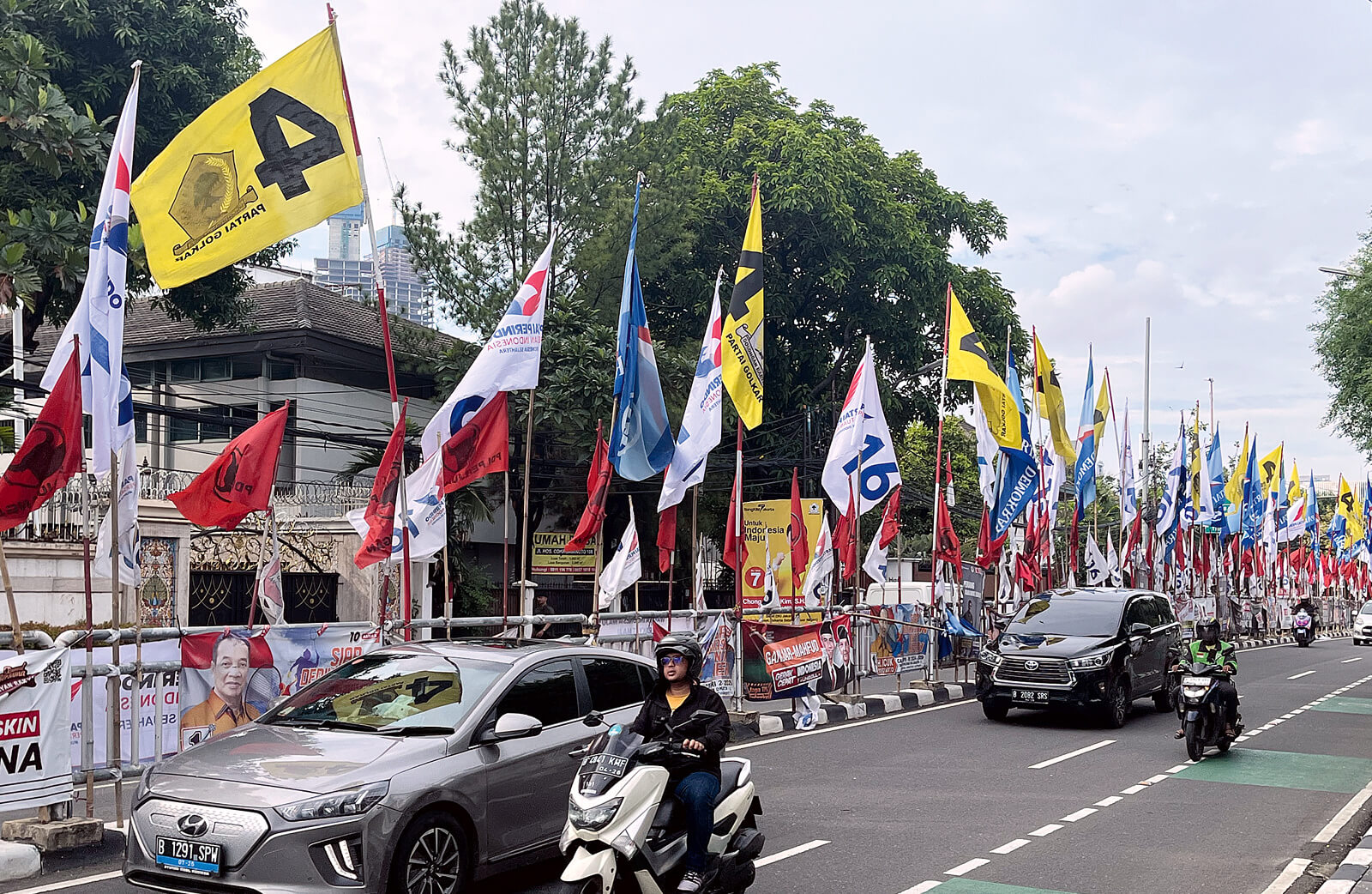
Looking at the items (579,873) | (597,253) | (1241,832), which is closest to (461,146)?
(597,253)

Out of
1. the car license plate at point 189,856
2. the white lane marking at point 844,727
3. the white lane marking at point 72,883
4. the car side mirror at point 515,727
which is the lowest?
the white lane marking at point 844,727

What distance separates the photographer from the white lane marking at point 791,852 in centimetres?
850

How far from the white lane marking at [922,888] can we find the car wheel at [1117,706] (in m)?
9.78

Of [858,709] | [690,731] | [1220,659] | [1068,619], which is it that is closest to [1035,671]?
[1068,619]

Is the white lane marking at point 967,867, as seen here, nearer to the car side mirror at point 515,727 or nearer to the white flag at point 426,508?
the car side mirror at point 515,727

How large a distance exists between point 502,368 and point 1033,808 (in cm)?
649

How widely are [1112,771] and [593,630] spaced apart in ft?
19.0

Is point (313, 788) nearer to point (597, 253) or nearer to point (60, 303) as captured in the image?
point (60, 303)

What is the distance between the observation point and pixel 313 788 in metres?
6.25

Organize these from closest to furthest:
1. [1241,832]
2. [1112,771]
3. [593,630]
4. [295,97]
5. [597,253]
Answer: [1241,832], [295,97], [1112,771], [593,630], [597,253]

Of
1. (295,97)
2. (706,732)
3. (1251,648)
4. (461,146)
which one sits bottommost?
(1251,648)

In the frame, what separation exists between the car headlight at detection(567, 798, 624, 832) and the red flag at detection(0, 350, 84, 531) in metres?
4.83

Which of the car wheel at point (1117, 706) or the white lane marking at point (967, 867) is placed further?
the car wheel at point (1117, 706)

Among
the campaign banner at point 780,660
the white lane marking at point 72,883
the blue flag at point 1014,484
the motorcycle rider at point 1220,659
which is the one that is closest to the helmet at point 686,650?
the white lane marking at point 72,883
